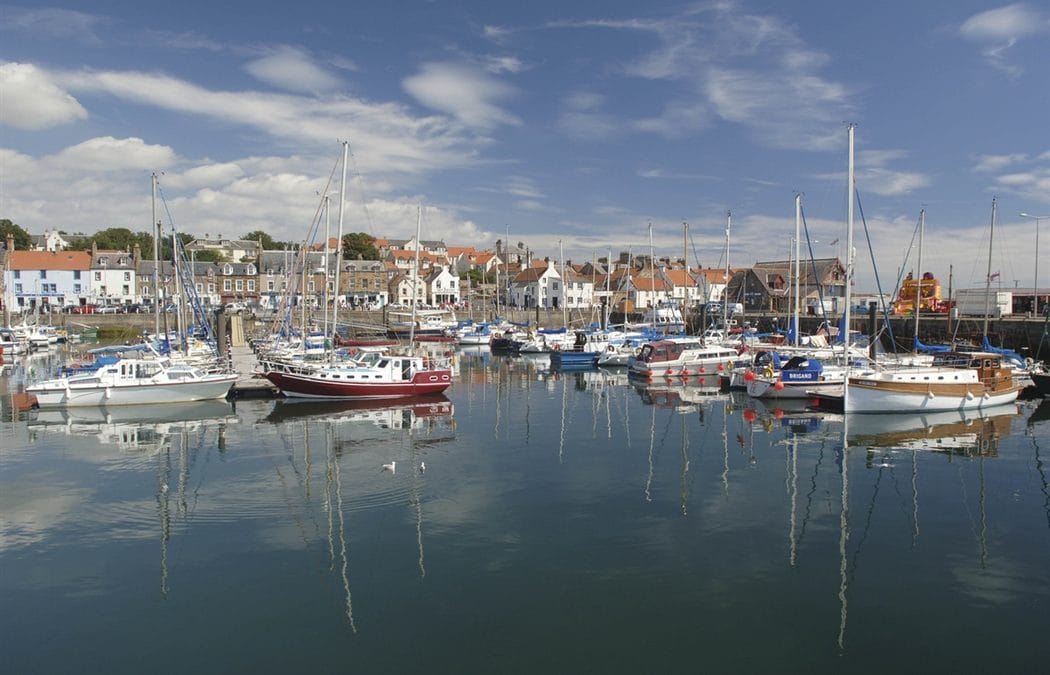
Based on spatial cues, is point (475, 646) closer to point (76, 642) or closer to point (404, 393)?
point (76, 642)

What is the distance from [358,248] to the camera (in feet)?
428

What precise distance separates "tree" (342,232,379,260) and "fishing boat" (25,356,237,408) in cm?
9549

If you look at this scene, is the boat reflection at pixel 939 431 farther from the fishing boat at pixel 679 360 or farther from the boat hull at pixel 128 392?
the boat hull at pixel 128 392

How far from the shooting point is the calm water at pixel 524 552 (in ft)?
37.1

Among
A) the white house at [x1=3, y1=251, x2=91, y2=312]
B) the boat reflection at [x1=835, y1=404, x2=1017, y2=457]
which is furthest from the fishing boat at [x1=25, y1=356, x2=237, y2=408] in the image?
the white house at [x1=3, y1=251, x2=91, y2=312]

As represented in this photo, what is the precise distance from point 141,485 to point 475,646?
13.0 metres

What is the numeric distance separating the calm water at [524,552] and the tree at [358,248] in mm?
104778

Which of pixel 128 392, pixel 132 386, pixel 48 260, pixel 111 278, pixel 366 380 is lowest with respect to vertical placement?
pixel 128 392

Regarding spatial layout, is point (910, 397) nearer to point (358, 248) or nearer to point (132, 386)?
point (132, 386)

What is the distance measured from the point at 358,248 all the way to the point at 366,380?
325 feet

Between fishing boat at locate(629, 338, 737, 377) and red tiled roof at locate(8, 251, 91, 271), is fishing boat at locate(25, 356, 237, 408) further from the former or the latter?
red tiled roof at locate(8, 251, 91, 271)

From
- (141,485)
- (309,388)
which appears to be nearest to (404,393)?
(309,388)

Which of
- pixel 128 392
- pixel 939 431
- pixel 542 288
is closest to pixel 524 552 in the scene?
pixel 939 431

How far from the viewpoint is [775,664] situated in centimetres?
1079
